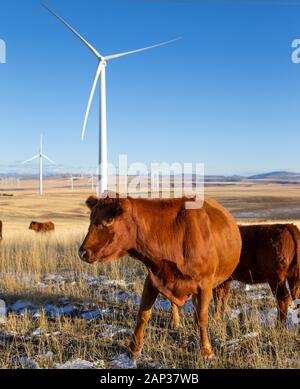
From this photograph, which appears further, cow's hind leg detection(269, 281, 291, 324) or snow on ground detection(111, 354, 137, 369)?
cow's hind leg detection(269, 281, 291, 324)

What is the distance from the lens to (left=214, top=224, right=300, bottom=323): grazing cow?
6.46 meters

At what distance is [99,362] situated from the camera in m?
4.99

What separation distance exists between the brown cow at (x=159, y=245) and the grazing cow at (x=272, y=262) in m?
1.47

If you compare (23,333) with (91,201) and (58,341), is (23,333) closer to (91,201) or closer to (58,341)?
(58,341)

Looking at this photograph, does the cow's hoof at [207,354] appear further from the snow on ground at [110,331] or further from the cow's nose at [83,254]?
the cow's nose at [83,254]

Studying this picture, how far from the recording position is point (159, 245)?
5086mm

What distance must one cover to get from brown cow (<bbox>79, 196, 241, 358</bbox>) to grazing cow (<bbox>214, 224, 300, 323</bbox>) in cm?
147

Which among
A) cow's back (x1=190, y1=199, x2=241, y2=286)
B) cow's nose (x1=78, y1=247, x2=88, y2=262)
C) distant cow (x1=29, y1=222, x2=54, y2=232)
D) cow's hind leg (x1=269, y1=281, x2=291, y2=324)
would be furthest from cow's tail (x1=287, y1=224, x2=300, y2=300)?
distant cow (x1=29, y1=222, x2=54, y2=232)

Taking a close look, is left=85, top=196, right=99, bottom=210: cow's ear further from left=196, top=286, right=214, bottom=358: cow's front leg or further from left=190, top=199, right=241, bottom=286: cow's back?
left=196, top=286, right=214, bottom=358: cow's front leg

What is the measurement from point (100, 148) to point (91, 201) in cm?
995

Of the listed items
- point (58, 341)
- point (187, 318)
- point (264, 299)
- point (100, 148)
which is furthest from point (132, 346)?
point (100, 148)

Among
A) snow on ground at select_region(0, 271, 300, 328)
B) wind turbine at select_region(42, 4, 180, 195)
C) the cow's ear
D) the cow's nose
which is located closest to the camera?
the cow's nose

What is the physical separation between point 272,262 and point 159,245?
2.24 m

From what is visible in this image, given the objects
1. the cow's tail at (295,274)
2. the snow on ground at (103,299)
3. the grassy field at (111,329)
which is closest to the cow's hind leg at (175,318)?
the grassy field at (111,329)
